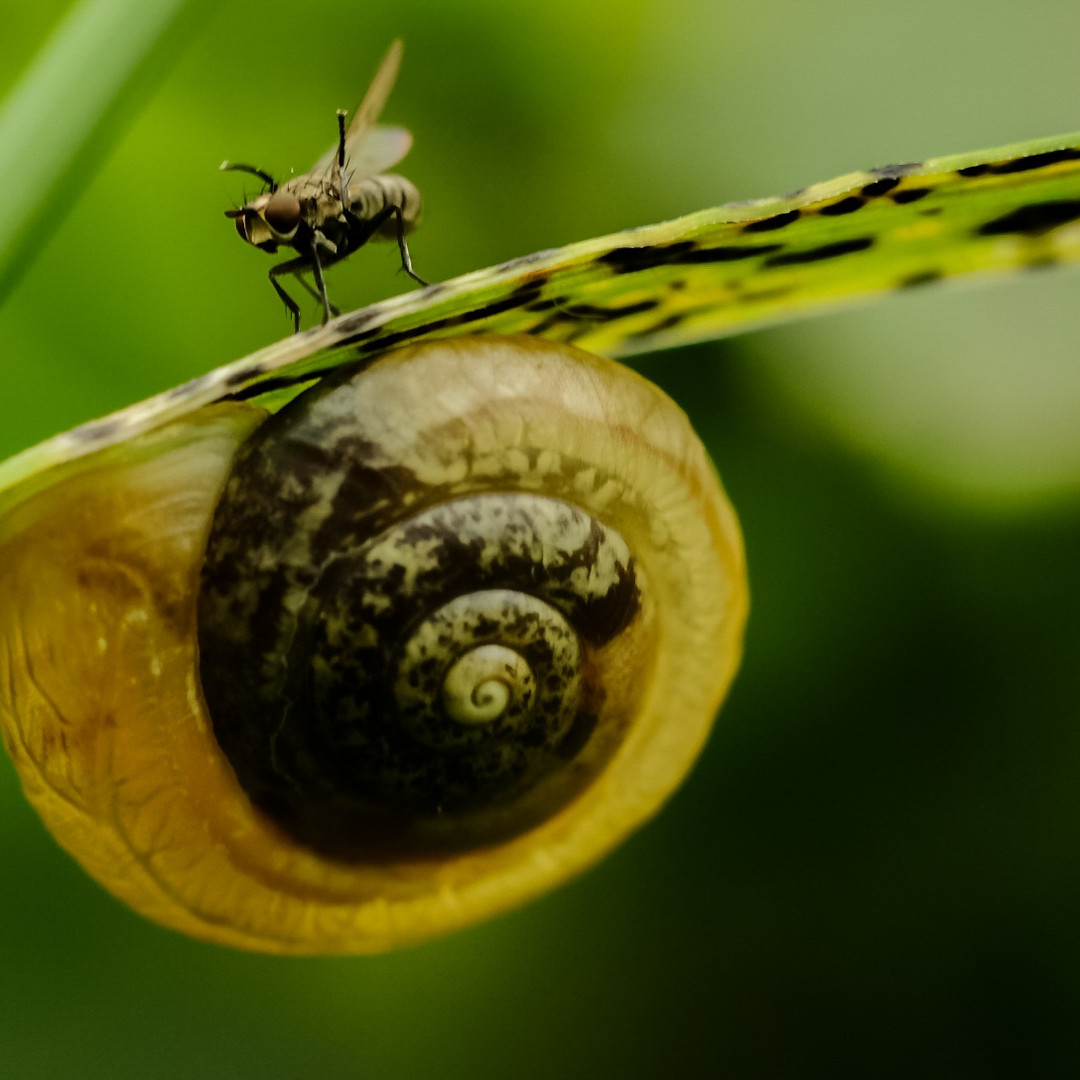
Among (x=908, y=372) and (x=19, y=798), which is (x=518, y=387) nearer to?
(x=19, y=798)

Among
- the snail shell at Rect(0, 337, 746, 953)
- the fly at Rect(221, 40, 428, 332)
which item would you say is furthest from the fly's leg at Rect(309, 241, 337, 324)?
the snail shell at Rect(0, 337, 746, 953)

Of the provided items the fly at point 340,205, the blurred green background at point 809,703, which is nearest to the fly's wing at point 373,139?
the fly at point 340,205

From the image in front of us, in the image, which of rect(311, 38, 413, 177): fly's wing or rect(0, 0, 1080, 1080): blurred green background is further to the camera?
rect(0, 0, 1080, 1080): blurred green background

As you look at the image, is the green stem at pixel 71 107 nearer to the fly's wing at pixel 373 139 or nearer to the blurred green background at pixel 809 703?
the fly's wing at pixel 373 139

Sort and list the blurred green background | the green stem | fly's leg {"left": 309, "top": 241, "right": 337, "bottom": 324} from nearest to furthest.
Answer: the green stem, fly's leg {"left": 309, "top": 241, "right": 337, "bottom": 324}, the blurred green background

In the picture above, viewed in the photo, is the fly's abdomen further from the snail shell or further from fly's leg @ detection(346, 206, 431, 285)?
the snail shell

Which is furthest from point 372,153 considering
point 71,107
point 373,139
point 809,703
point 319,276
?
point 809,703
